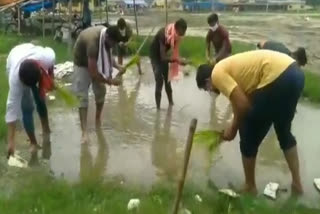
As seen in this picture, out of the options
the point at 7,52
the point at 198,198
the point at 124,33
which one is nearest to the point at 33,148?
the point at 124,33

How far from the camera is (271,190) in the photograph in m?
6.38

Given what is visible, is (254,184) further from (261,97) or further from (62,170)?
(62,170)

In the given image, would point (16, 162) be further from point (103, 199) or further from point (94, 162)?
point (103, 199)

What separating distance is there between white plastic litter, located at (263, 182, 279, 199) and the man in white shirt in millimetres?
2612

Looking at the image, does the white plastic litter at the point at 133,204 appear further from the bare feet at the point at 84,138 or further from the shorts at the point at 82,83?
the shorts at the point at 82,83

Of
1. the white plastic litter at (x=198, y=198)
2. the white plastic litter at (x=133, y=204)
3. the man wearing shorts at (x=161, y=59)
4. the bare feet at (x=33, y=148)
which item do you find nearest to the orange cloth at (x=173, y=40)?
the man wearing shorts at (x=161, y=59)

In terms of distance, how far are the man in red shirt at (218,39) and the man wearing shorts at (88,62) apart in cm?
245

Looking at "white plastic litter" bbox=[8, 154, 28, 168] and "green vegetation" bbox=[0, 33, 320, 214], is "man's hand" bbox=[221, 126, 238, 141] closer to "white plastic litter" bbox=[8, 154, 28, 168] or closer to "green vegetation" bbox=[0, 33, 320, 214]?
"green vegetation" bbox=[0, 33, 320, 214]

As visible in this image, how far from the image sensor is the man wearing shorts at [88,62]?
7.96 metres

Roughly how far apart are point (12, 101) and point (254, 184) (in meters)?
2.69

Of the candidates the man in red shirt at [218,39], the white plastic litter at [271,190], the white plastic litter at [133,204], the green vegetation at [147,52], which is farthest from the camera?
the green vegetation at [147,52]

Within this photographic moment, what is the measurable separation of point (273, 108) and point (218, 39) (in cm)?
495

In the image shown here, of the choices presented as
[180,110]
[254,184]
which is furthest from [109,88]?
[254,184]

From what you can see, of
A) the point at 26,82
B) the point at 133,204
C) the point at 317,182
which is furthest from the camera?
the point at 26,82
